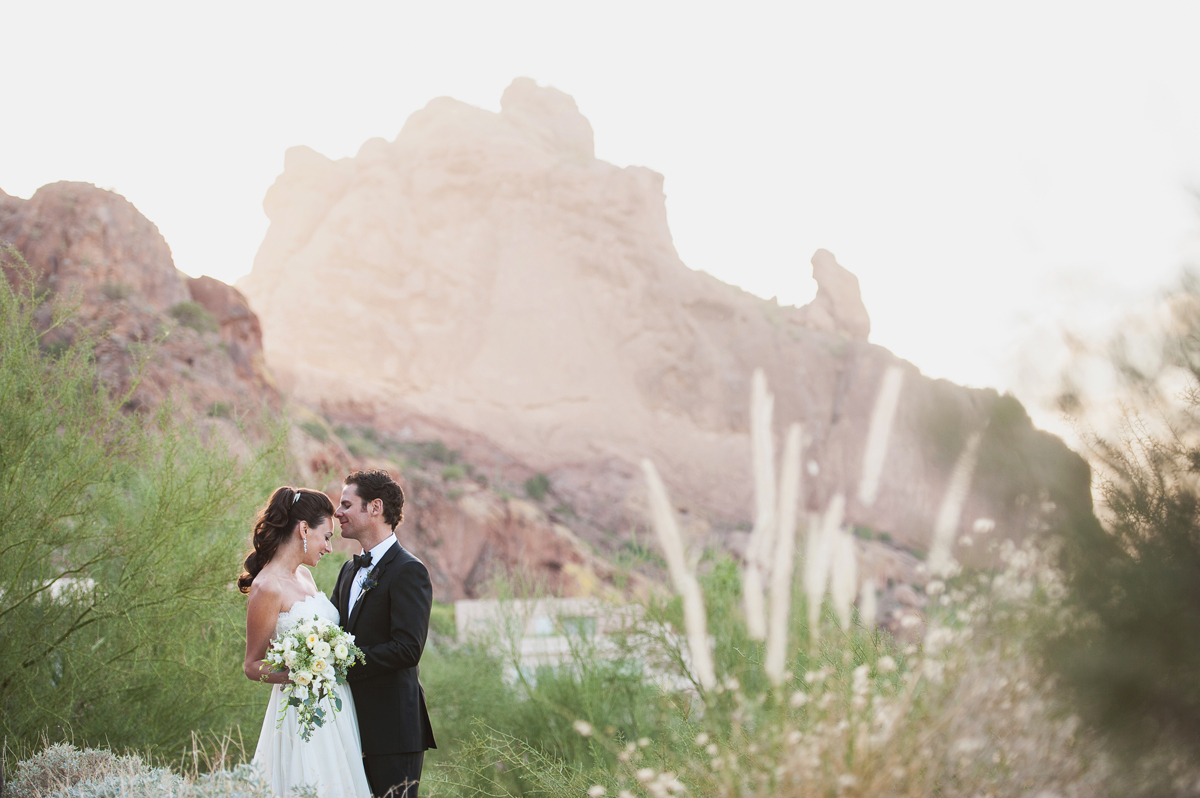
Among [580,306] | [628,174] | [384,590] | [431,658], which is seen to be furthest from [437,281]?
[384,590]

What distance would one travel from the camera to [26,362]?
5156 mm

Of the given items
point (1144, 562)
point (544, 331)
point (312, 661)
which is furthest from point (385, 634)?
point (544, 331)

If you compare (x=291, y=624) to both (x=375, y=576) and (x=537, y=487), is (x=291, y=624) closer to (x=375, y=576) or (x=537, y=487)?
(x=375, y=576)

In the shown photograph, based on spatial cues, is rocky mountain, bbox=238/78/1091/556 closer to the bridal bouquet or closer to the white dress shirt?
the white dress shirt

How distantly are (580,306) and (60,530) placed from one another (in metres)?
44.5

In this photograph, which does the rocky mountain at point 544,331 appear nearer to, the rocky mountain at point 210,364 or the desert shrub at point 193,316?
the rocky mountain at point 210,364

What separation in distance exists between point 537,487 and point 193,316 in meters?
18.0

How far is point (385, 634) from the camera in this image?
11.2 feet

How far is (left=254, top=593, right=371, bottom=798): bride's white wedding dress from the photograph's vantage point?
10.6 feet

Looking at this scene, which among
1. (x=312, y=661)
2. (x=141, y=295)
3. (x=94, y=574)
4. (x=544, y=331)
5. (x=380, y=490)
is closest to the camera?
(x=312, y=661)

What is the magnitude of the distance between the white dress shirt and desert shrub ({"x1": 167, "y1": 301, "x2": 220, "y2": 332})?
24.2 metres

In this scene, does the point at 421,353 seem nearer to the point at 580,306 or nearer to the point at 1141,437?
the point at 580,306

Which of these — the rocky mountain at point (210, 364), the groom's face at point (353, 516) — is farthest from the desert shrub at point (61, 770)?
the rocky mountain at point (210, 364)

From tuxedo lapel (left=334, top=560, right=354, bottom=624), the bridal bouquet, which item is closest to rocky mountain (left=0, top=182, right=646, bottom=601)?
tuxedo lapel (left=334, top=560, right=354, bottom=624)
